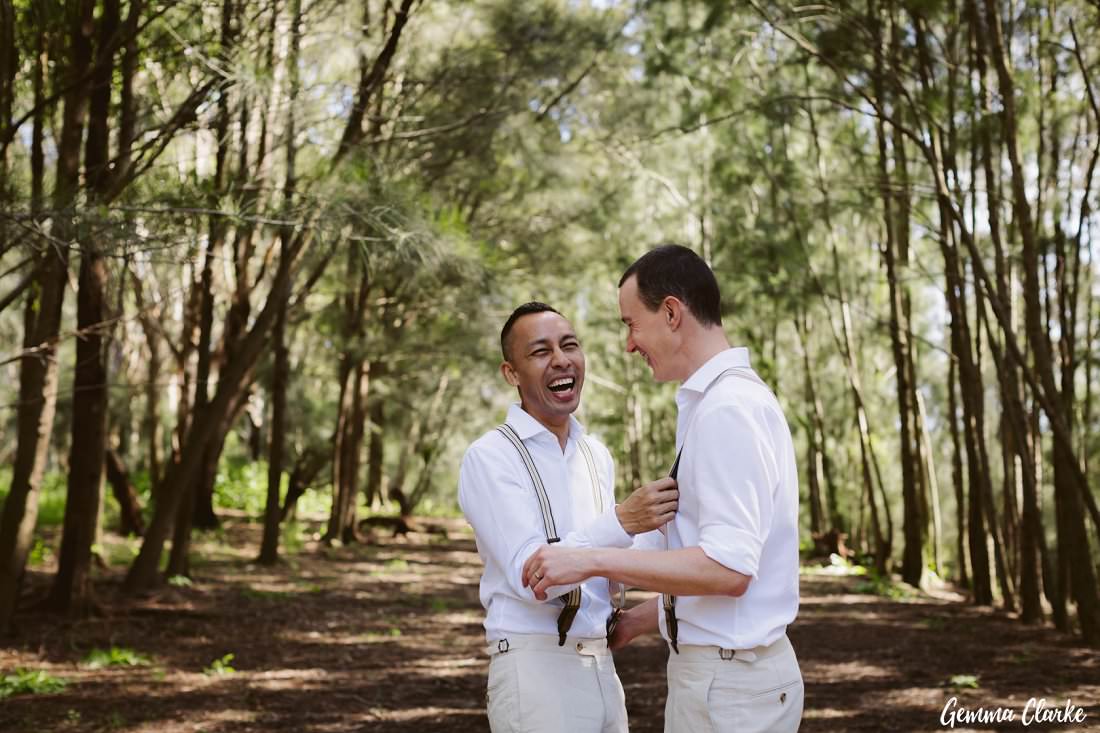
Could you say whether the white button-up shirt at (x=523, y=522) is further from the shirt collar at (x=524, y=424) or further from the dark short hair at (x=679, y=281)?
the dark short hair at (x=679, y=281)

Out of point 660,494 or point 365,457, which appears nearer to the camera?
point 660,494

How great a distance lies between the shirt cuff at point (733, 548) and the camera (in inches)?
89.4

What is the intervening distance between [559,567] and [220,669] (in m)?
6.40

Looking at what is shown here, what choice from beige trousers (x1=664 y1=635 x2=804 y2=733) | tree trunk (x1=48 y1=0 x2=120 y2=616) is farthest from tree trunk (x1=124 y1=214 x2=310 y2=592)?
beige trousers (x1=664 y1=635 x2=804 y2=733)

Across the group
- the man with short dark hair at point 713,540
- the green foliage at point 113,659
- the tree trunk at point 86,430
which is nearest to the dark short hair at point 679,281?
the man with short dark hair at point 713,540

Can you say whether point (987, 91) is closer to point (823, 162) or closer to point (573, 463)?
point (573, 463)

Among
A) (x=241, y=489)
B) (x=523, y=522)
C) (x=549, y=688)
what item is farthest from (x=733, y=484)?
(x=241, y=489)

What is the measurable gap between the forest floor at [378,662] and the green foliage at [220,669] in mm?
20

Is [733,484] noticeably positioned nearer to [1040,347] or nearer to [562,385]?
[562,385]

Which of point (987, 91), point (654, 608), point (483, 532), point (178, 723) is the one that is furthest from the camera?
point (987, 91)

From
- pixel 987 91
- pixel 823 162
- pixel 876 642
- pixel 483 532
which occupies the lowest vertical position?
pixel 876 642

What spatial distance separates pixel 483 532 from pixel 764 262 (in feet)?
47.2

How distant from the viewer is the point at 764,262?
16.6 meters

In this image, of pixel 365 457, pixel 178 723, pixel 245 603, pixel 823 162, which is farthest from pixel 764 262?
pixel 365 457
